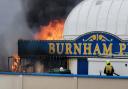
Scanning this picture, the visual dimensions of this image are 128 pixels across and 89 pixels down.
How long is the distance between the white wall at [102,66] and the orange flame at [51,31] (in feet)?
21.0

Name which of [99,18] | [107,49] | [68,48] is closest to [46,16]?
[99,18]

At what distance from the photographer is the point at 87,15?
2902cm

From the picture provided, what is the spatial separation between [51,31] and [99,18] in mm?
6943

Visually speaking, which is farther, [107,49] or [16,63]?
[16,63]

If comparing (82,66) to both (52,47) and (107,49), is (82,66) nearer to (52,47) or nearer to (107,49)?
(107,49)

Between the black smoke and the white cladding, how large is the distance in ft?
20.6

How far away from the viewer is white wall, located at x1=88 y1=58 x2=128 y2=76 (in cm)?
2598

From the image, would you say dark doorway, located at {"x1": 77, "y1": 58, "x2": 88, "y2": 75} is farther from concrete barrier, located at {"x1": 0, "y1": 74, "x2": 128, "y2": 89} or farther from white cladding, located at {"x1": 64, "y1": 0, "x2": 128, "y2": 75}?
concrete barrier, located at {"x1": 0, "y1": 74, "x2": 128, "y2": 89}

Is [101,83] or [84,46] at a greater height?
[84,46]

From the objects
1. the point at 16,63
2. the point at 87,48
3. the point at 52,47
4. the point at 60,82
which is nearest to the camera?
the point at 60,82

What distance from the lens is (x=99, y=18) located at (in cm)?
2817

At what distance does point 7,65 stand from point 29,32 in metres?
4.27

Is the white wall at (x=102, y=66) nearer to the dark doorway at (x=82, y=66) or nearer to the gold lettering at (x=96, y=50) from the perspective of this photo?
the dark doorway at (x=82, y=66)

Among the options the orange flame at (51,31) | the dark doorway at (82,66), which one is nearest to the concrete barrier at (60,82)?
the dark doorway at (82,66)
